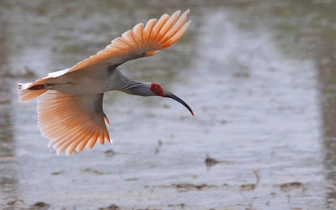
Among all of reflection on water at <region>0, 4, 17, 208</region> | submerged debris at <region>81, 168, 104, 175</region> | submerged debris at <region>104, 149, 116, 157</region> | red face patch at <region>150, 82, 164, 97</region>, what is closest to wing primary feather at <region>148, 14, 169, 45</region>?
red face patch at <region>150, 82, 164, 97</region>

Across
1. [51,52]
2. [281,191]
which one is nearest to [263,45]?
[51,52]

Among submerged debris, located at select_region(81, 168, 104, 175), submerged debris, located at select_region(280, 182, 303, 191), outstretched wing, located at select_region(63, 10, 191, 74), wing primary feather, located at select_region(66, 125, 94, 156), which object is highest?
outstretched wing, located at select_region(63, 10, 191, 74)

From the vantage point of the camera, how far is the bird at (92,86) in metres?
5.51

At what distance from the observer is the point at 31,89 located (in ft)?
20.4

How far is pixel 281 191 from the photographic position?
25.6ft

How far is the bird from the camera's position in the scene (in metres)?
5.51

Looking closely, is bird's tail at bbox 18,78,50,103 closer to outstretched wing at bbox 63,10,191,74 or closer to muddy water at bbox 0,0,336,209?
outstretched wing at bbox 63,10,191,74

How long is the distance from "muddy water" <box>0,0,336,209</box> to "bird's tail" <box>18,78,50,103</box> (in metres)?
1.28

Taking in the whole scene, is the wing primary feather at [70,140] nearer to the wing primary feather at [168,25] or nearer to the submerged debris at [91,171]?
the submerged debris at [91,171]

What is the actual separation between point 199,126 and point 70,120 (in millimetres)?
3379

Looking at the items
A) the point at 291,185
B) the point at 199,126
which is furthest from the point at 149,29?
the point at 199,126

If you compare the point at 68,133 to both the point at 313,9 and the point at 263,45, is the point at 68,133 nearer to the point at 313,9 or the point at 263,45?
the point at 263,45

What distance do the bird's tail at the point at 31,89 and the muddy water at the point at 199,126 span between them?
50.4 inches

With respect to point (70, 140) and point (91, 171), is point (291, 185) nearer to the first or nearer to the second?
point (91, 171)
